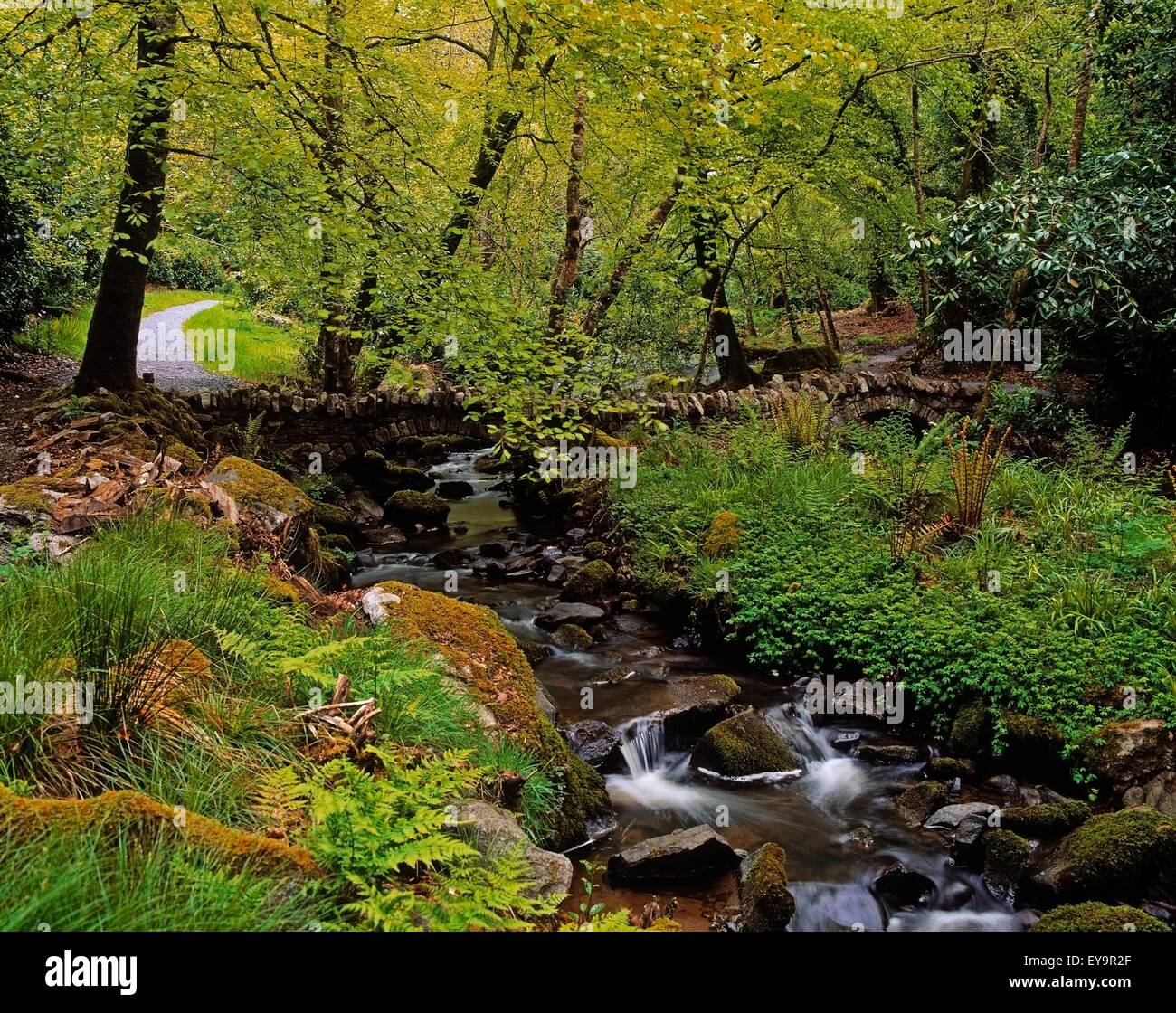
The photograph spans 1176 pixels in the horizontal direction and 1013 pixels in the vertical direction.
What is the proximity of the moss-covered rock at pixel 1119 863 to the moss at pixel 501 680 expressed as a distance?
3.06 m

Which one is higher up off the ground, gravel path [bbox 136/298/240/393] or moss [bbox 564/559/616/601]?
gravel path [bbox 136/298/240/393]

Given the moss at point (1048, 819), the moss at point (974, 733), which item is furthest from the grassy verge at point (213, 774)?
the moss at point (974, 733)

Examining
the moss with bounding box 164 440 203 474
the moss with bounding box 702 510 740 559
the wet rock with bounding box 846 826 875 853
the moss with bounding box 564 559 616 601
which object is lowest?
the wet rock with bounding box 846 826 875 853

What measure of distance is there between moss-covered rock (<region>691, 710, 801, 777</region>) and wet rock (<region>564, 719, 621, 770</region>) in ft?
2.40

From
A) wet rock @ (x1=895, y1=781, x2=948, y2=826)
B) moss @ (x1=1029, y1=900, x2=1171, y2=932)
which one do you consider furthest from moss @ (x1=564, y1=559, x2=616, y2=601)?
moss @ (x1=1029, y1=900, x2=1171, y2=932)

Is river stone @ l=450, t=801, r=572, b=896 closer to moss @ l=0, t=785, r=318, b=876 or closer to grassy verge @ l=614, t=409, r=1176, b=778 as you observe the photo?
moss @ l=0, t=785, r=318, b=876

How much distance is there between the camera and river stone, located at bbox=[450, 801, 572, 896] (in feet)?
10.9

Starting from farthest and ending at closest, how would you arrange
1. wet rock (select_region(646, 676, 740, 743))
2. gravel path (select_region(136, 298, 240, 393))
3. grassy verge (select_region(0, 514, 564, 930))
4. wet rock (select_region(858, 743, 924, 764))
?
gravel path (select_region(136, 298, 240, 393)) → wet rock (select_region(646, 676, 740, 743)) → wet rock (select_region(858, 743, 924, 764)) → grassy verge (select_region(0, 514, 564, 930))

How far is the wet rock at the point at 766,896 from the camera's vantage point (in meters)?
4.79

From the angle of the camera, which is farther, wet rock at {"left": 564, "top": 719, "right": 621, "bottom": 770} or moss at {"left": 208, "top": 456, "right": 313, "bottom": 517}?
moss at {"left": 208, "top": 456, "right": 313, "bottom": 517}

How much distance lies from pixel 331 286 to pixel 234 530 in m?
2.24
